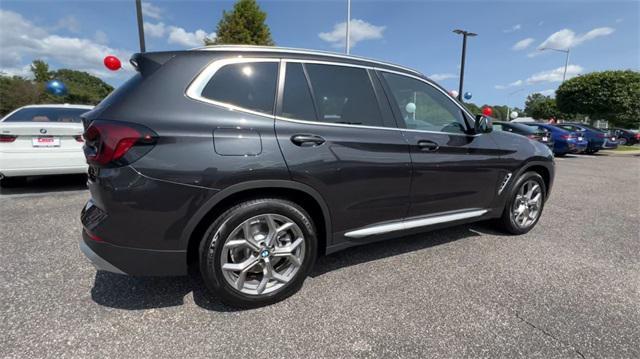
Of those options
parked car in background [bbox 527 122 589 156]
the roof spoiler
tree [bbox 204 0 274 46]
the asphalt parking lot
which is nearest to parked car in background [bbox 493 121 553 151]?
parked car in background [bbox 527 122 589 156]

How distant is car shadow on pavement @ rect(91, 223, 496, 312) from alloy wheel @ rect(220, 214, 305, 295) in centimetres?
22

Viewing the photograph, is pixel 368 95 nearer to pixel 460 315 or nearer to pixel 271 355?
pixel 460 315

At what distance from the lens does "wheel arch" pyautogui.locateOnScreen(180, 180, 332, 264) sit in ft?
6.54

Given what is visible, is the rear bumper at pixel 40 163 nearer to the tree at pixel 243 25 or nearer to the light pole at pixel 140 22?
the light pole at pixel 140 22

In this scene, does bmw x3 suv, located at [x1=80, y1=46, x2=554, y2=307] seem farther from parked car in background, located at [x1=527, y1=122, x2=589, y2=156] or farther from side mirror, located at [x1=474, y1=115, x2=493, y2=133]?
parked car in background, located at [x1=527, y1=122, x2=589, y2=156]

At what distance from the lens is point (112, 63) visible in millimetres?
7500

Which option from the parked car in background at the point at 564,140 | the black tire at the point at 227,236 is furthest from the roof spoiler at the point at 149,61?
the parked car in background at the point at 564,140

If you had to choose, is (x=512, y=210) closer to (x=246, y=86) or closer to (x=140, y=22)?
(x=246, y=86)

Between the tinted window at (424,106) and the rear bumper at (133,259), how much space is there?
2.05 m

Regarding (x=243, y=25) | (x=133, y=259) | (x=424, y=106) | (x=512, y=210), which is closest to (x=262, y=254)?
(x=133, y=259)

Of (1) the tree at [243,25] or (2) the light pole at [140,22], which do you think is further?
(1) the tree at [243,25]

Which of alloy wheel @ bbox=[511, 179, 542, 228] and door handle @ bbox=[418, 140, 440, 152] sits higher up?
door handle @ bbox=[418, 140, 440, 152]

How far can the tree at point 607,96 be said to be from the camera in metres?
22.6

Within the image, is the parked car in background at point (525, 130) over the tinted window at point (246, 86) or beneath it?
beneath
